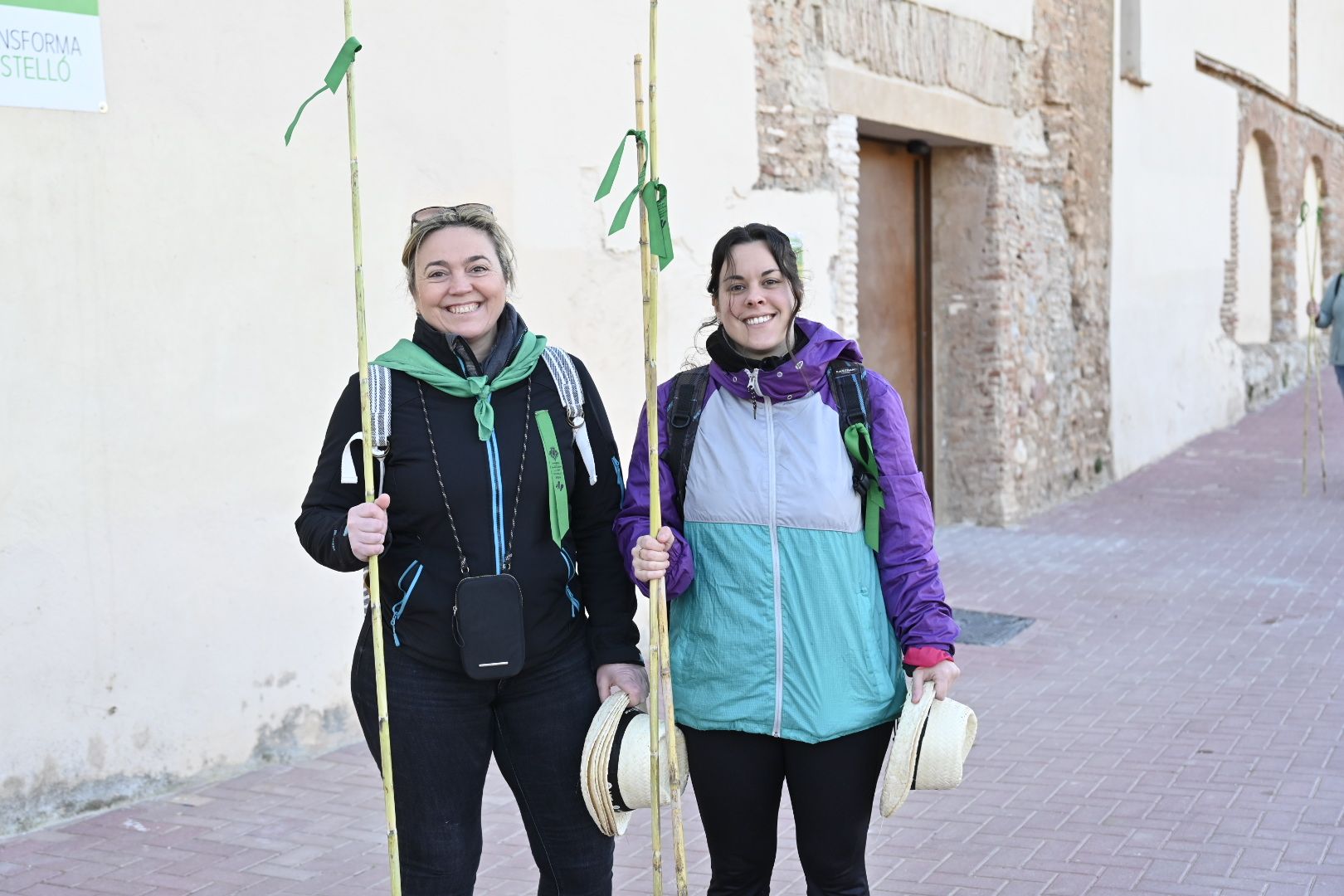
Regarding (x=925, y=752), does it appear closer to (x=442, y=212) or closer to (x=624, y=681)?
(x=624, y=681)

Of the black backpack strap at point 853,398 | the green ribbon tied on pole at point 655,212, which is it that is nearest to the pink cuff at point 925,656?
A: the black backpack strap at point 853,398

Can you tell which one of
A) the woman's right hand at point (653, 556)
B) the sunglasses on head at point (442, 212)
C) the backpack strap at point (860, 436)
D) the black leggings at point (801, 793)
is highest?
the sunglasses on head at point (442, 212)

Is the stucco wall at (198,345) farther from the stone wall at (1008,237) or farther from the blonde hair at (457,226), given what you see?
the stone wall at (1008,237)

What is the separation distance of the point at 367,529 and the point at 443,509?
172mm

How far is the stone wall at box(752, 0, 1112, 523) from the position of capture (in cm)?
876

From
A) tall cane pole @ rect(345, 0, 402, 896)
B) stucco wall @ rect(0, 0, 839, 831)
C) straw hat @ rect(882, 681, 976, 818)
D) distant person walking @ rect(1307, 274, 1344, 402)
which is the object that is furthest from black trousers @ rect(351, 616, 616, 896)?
distant person walking @ rect(1307, 274, 1344, 402)

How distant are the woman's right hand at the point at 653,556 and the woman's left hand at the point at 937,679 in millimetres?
543

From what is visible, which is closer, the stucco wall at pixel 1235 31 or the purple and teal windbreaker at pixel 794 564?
the purple and teal windbreaker at pixel 794 564

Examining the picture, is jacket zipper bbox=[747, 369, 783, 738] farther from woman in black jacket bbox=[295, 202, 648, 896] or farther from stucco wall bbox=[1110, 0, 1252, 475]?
stucco wall bbox=[1110, 0, 1252, 475]

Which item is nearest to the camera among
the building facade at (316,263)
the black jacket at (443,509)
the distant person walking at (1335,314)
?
the black jacket at (443,509)

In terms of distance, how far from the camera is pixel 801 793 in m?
3.03

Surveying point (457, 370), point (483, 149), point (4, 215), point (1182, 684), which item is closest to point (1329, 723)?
point (1182, 684)

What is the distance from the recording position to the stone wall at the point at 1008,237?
8.76 m

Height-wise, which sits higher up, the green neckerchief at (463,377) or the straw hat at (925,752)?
the green neckerchief at (463,377)
